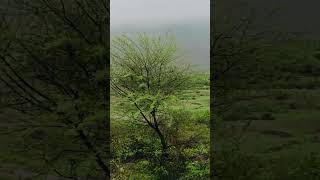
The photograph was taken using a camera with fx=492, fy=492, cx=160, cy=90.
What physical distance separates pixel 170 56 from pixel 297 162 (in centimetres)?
155

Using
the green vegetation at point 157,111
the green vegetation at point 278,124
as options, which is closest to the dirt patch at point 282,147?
the green vegetation at point 278,124

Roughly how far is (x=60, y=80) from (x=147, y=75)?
2.73 feet

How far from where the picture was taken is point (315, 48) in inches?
182

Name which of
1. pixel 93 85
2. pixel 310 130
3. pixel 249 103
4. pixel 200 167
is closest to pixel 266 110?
pixel 249 103

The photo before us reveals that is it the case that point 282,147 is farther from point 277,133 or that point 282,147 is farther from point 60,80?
point 60,80

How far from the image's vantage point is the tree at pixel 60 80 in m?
4.50

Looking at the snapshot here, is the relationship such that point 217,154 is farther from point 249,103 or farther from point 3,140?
point 3,140

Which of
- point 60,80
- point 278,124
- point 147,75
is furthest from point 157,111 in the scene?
point 278,124

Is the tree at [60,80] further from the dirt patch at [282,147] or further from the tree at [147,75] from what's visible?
the dirt patch at [282,147]

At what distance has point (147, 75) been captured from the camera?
4.48 m

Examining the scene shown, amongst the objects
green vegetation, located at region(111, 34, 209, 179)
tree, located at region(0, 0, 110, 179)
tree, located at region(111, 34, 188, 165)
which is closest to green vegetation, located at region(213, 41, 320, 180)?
green vegetation, located at region(111, 34, 209, 179)

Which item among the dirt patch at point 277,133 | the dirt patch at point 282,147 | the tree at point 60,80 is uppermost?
the tree at point 60,80

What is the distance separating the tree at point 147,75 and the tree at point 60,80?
137mm

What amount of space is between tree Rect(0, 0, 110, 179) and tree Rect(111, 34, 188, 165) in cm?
14
